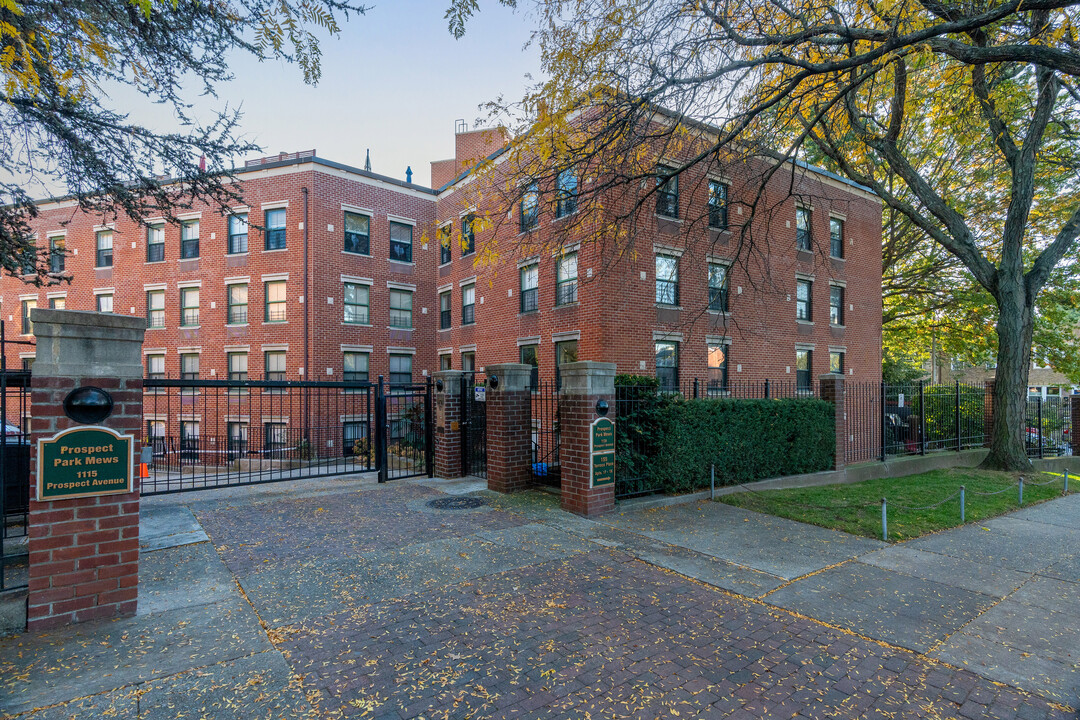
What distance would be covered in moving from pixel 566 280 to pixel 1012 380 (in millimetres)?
11789

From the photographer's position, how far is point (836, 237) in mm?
21531

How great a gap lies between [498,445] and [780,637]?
6079 millimetres

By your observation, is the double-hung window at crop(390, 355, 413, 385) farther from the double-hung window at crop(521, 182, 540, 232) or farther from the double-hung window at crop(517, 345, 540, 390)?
the double-hung window at crop(521, 182, 540, 232)

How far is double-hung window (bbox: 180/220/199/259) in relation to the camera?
22172mm

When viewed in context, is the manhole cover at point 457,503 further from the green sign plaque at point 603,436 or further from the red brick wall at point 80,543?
the red brick wall at point 80,543

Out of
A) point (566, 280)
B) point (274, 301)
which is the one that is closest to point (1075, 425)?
point (566, 280)

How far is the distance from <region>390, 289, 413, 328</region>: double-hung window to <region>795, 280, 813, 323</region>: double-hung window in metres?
16.2

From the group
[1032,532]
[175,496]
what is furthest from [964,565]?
[175,496]

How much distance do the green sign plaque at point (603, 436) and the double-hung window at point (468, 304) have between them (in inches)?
551

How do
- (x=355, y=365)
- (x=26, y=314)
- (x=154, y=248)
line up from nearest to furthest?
1. (x=355, y=365)
2. (x=154, y=248)
3. (x=26, y=314)

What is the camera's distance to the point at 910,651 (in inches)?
156

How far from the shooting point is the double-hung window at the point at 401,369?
23.2 m

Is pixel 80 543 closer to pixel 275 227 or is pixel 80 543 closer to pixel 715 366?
pixel 715 366

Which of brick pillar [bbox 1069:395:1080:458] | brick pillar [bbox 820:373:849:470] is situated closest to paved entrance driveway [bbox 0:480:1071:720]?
brick pillar [bbox 820:373:849:470]
